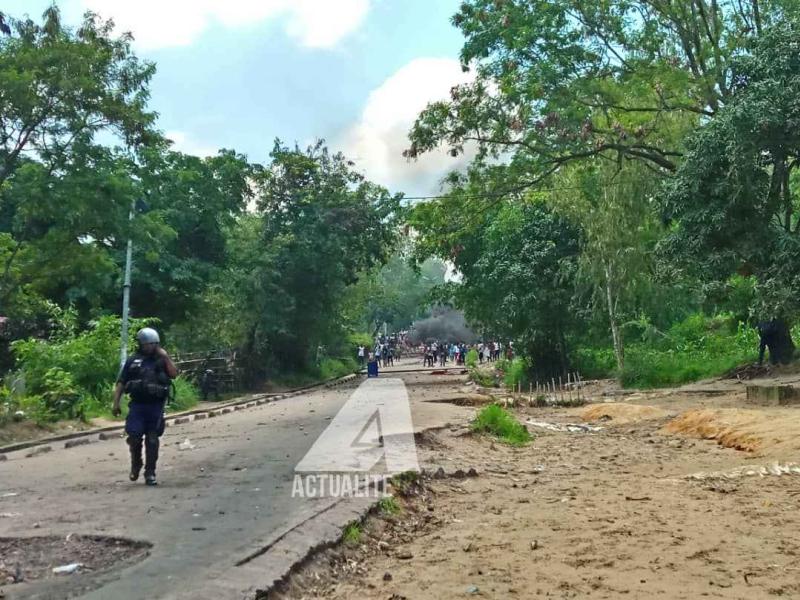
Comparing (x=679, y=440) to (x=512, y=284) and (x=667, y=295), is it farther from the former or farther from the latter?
(x=512, y=284)

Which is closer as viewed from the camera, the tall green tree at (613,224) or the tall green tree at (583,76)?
the tall green tree at (583,76)

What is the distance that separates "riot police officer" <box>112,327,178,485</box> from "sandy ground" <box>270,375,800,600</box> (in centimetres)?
264

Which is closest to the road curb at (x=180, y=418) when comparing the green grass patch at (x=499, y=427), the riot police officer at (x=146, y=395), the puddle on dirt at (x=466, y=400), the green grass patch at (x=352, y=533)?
the riot police officer at (x=146, y=395)

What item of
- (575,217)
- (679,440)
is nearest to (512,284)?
(575,217)

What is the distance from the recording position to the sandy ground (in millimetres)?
4922

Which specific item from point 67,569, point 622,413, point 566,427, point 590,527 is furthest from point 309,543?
point 622,413

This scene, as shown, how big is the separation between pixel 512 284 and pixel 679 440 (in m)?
16.0

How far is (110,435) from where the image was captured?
14.4m

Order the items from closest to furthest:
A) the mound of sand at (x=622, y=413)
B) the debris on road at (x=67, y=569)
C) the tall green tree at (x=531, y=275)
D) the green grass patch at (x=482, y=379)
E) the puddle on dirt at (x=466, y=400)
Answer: the debris on road at (x=67, y=569) < the mound of sand at (x=622, y=413) < the puddle on dirt at (x=466, y=400) < the tall green tree at (x=531, y=275) < the green grass patch at (x=482, y=379)

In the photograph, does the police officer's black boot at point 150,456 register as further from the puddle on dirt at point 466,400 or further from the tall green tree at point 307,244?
the tall green tree at point 307,244

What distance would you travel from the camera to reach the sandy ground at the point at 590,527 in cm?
492

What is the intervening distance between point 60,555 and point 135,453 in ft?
9.75

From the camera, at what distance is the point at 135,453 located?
8.07 m

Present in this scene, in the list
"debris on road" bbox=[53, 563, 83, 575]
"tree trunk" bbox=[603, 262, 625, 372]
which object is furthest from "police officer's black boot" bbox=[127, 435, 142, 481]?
"tree trunk" bbox=[603, 262, 625, 372]
